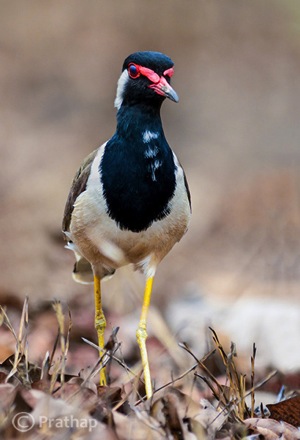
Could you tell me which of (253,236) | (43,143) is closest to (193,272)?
(253,236)

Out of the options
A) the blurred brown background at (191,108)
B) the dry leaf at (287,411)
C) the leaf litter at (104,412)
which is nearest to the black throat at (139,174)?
the leaf litter at (104,412)

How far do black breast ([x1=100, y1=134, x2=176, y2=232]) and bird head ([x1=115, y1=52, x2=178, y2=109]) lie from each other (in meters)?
0.25

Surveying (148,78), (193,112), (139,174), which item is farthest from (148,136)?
(193,112)

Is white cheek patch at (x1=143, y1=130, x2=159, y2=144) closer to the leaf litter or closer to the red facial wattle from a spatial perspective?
the red facial wattle

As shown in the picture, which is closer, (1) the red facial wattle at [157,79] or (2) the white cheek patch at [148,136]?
(1) the red facial wattle at [157,79]

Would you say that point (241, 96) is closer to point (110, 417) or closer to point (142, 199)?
point (142, 199)

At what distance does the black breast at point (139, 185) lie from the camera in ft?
16.8

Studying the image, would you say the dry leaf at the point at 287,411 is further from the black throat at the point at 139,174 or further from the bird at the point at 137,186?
the black throat at the point at 139,174

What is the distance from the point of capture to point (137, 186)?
5.14m

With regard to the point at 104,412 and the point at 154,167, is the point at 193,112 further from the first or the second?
the point at 104,412

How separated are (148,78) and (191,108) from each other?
11.4m

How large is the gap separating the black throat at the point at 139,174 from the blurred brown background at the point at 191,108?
15.2ft

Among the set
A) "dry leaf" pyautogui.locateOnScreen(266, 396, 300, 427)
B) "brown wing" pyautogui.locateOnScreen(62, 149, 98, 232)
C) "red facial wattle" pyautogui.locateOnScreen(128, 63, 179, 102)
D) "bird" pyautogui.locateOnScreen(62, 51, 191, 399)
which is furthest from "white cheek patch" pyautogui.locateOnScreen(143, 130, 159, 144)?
"dry leaf" pyautogui.locateOnScreen(266, 396, 300, 427)

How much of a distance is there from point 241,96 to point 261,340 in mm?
9692
